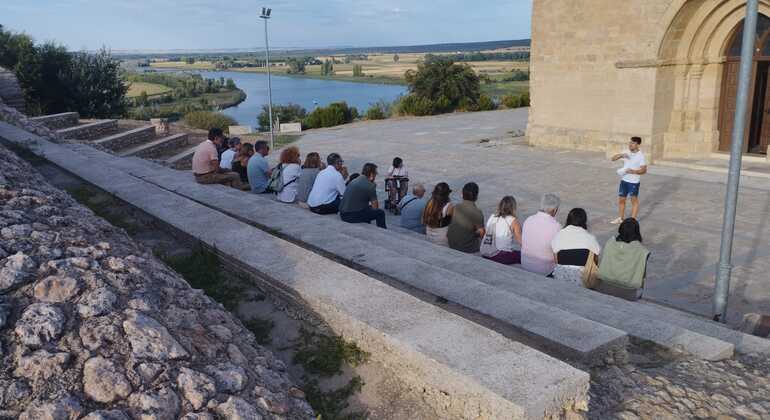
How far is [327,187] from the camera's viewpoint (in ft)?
27.5

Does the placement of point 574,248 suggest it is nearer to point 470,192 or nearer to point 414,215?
point 470,192

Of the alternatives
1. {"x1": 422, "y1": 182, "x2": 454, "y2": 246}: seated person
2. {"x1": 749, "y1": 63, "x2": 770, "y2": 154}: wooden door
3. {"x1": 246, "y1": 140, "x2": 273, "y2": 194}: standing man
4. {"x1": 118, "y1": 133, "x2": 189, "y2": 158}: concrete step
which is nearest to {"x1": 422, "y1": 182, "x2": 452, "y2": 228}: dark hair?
{"x1": 422, "y1": 182, "x2": 454, "y2": 246}: seated person

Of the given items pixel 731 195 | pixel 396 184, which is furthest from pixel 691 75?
pixel 731 195

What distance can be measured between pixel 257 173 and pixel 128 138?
25.9 ft

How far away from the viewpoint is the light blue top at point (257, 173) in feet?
32.6

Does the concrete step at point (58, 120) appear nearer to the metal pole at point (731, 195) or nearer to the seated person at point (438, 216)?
the seated person at point (438, 216)

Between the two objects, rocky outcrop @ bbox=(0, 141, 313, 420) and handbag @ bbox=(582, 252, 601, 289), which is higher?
rocky outcrop @ bbox=(0, 141, 313, 420)

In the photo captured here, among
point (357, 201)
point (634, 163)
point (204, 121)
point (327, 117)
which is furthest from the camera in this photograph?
point (327, 117)

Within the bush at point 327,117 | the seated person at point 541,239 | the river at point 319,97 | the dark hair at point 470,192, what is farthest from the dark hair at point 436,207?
the river at point 319,97

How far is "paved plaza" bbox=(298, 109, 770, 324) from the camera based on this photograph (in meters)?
6.77

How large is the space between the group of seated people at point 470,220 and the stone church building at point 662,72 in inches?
277

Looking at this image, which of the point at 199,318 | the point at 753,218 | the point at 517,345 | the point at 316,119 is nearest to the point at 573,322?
the point at 517,345

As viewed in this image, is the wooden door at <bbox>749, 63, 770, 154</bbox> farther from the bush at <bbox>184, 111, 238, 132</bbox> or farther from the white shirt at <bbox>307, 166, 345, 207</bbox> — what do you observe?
the bush at <bbox>184, 111, 238, 132</bbox>

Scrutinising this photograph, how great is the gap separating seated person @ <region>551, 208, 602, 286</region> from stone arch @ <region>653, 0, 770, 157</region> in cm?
949
